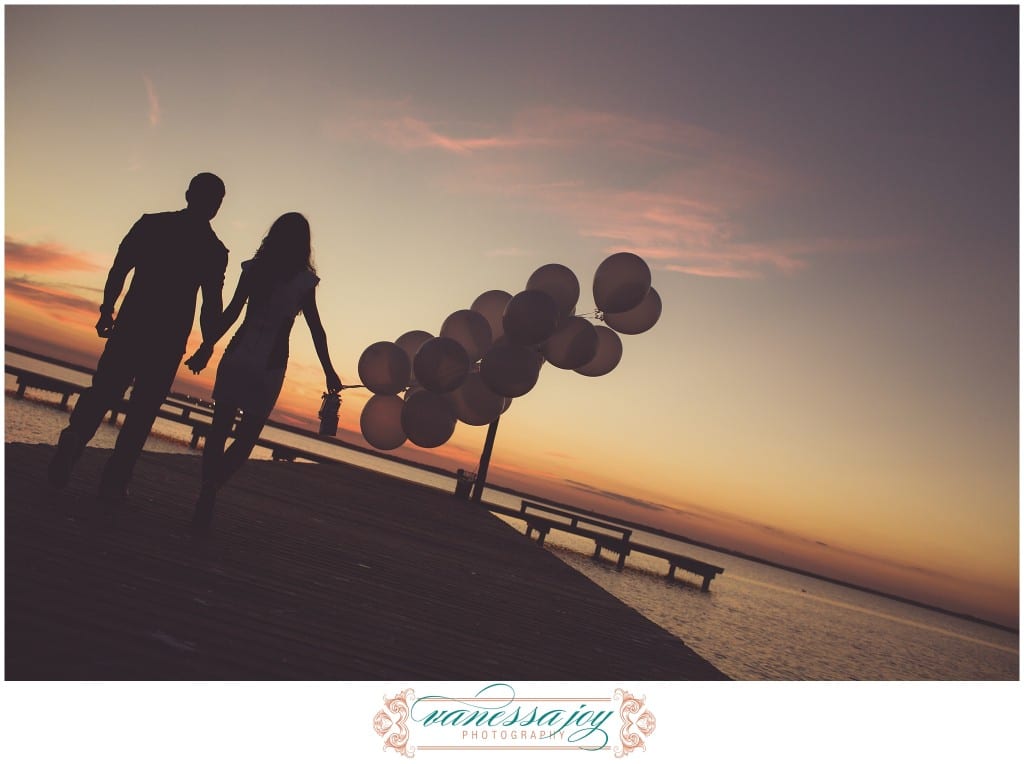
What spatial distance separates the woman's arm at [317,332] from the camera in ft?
12.7

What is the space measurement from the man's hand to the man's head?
77cm

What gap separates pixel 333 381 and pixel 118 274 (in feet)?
4.52

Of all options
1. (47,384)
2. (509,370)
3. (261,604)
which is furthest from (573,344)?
(47,384)

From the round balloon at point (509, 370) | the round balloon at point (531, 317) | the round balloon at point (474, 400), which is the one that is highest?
the round balloon at point (531, 317)

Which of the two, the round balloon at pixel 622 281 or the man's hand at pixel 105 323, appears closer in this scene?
the man's hand at pixel 105 323

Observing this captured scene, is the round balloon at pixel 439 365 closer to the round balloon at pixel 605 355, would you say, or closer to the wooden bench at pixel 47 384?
the round balloon at pixel 605 355

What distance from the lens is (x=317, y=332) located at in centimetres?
396

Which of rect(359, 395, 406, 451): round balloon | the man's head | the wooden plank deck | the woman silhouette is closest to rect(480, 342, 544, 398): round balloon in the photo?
rect(359, 395, 406, 451): round balloon

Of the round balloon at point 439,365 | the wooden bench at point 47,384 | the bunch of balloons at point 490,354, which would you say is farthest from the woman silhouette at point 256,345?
the wooden bench at point 47,384

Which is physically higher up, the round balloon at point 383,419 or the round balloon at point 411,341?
the round balloon at point 411,341

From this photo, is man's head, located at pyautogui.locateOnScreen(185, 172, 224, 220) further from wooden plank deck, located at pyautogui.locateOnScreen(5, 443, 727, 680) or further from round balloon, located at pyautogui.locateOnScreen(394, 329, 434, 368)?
round balloon, located at pyautogui.locateOnScreen(394, 329, 434, 368)

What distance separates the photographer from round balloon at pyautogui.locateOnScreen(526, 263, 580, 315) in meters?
6.47
